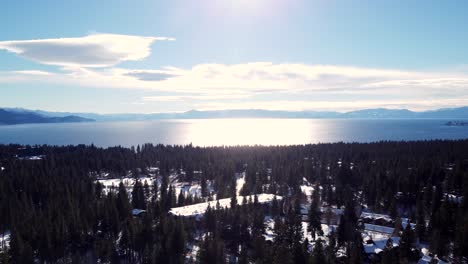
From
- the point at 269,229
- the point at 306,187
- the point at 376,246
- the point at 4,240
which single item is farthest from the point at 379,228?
the point at 4,240

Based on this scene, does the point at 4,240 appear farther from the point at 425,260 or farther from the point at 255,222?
the point at 425,260

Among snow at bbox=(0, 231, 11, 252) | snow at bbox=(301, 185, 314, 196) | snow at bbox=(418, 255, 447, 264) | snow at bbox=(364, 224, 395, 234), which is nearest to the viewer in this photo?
snow at bbox=(418, 255, 447, 264)

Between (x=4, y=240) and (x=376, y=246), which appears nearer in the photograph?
(x=376, y=246)

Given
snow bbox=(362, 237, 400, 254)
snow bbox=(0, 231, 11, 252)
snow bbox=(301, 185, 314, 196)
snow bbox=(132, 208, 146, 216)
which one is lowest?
snow bbox=(0, 231, 11, 252)

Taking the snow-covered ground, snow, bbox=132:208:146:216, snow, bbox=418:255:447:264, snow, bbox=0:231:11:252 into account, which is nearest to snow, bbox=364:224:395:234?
snow, bbox=418:255:447:264

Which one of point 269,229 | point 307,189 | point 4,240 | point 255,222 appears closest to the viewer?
point 4,240

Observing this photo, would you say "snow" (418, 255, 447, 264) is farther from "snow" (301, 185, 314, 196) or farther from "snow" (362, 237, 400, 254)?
"snow" (301, 185, 314, 196)

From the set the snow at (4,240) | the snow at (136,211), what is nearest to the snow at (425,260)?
the snow at (136,211)

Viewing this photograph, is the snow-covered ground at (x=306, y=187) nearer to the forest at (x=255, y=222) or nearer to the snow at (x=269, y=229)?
the forest at (x=255, y=222)

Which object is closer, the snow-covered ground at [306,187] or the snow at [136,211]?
the snow at [136,211]

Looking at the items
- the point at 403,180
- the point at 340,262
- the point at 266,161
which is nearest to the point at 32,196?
the point at 340,262

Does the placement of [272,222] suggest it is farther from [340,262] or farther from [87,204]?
[87,204]
